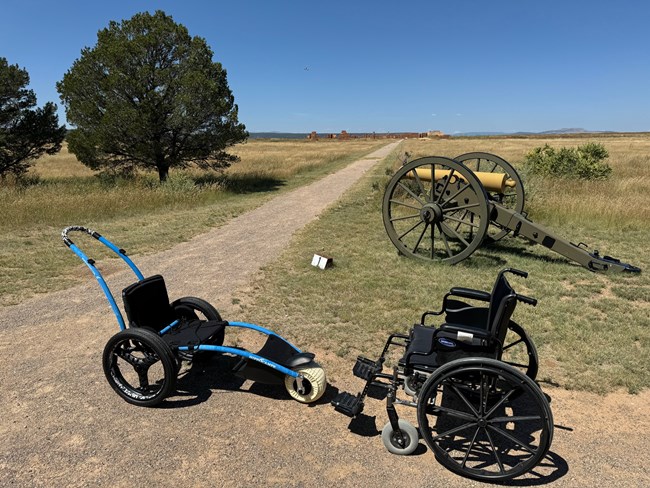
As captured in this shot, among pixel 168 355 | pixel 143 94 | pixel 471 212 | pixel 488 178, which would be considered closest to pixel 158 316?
pixel 168 355

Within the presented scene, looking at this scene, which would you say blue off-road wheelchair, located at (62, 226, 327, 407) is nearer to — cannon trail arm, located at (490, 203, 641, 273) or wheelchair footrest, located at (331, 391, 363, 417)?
wheelchair footrest, located at (331, 391, 363, 417)

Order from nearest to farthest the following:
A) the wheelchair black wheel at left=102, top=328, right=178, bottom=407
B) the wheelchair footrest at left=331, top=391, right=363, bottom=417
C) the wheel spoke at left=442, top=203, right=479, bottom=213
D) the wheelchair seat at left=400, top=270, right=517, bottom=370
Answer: the wheelchair seat at left=400, top=270, right=517, bottom=370 → the wheelchair footrest at left=331, top=391, right=363, bottom=417 → the wheelchair black wheel at left=102, top=328, right=178, bottom=407 → the wheel spoke at left=442, top=203, right=479, bottom=213

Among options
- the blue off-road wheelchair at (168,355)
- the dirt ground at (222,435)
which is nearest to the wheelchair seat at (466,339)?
the dirt ground at (222,435)

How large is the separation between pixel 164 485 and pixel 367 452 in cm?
144

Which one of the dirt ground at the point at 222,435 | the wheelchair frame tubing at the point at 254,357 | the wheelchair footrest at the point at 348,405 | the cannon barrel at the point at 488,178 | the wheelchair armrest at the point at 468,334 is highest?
the cannon barrel at the point at 488,178

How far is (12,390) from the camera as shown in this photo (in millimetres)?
3834

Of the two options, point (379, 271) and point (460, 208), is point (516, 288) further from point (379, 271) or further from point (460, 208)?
point (379, 271)

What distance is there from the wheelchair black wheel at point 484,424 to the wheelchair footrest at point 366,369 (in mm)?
584

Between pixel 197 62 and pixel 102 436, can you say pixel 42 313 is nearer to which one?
pixel 102 436

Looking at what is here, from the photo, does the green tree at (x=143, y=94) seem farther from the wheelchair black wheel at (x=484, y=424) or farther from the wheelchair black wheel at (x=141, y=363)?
the wheelchair black wheel at (x=484, y=424)

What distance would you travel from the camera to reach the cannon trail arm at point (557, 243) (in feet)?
22.5

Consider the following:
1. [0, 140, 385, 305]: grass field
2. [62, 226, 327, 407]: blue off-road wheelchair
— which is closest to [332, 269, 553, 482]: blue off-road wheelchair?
[62, 226, 327, 407]: blue off-road wheelchair

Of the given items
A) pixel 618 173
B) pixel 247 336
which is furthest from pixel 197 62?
pixel 618 173

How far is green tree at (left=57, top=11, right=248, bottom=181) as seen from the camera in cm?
1611
